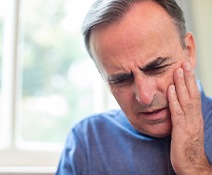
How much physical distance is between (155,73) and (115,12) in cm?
21

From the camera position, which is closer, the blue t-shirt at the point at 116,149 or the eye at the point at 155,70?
the eye at the point at 155,70

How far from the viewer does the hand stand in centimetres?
110

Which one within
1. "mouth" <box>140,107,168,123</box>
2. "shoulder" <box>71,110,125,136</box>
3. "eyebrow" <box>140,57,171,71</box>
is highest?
"eyebrow" <box>140,57,171,71</box>

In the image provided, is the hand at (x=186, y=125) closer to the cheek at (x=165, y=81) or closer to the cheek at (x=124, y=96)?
the cheek at (x=165, y=81)

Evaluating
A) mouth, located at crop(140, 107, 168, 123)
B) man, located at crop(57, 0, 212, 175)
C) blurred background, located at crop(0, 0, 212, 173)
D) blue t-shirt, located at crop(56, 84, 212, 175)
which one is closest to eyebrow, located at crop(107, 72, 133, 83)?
man, located at crop(57, 0, 212, 175)

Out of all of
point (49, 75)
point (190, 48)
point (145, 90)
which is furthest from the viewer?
point (49, 75)

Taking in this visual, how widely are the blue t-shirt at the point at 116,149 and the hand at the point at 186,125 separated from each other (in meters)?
0.10

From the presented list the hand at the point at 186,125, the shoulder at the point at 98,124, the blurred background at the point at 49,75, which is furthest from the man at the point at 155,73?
the blurred background at the point at 49,75

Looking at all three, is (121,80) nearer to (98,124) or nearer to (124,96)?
(124,96)

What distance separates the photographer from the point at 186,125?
3.66ft

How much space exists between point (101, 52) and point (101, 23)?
0.08 metres

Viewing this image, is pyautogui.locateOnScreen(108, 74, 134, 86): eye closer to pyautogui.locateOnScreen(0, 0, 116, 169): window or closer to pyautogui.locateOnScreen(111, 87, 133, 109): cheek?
pyautogui.locateOnScreen(111, 87, 133, 109): cheek

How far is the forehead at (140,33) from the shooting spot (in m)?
1.07

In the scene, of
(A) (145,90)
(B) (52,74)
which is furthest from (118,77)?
(B) (52,74)
